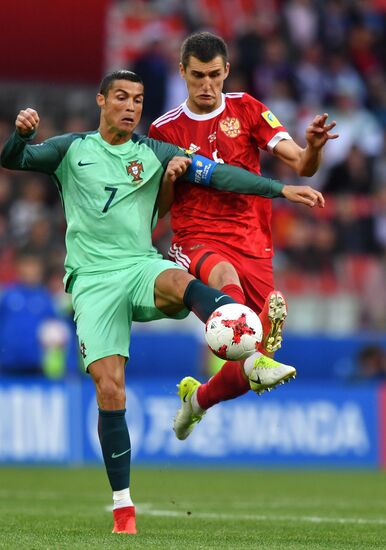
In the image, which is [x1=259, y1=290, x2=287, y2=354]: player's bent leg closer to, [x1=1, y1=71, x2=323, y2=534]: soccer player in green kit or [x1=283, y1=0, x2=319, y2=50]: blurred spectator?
[x1=1, y1=71, x2=323, y2=534]: soccer player in green kit

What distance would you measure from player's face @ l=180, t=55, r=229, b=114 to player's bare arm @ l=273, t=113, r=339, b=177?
57cm

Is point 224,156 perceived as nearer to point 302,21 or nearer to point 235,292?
point 235,292

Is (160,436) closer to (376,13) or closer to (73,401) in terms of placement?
(73,401)

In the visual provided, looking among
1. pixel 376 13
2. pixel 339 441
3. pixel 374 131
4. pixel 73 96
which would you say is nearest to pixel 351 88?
pixel 374 131

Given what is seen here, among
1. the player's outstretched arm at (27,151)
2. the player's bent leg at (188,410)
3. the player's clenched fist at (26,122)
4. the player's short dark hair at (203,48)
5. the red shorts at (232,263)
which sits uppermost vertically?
the player's short dark hair at (203,48)

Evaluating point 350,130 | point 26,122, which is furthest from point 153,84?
point 26,122

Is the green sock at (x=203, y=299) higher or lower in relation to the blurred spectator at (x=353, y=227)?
lower

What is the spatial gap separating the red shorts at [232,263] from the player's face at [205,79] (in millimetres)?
988

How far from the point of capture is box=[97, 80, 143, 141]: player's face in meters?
8.66

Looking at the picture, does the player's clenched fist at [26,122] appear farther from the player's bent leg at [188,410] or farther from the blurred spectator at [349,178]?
the blurred spectator at [349,178]

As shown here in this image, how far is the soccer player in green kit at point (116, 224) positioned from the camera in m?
8.35

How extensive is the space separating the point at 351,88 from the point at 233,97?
459 inches

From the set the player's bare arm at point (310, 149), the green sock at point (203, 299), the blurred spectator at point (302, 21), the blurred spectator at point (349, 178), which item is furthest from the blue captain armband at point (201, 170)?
the blurred spectator at point (302, 21)

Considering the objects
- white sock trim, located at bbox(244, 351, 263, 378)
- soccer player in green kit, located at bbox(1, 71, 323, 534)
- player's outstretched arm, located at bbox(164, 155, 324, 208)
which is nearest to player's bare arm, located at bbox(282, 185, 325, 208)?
soccer player in green kit, located at bbox(1, 71, 323, 534)
